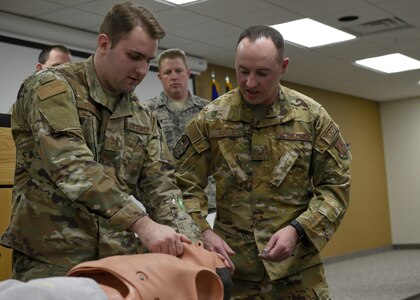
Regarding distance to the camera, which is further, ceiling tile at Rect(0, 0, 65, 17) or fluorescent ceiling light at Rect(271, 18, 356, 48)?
fluorescent ceiling light at Rect(271, 18, 356, 48)

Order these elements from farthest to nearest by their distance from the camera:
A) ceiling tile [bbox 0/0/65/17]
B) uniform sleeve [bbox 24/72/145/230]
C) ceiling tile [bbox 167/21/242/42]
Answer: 1. ceiling tile [bbox 167/21/242/42]
2. ceiling tile [bbox 0/0/65/17]
3. uniform sleeve [bbox 24/72/145/230]

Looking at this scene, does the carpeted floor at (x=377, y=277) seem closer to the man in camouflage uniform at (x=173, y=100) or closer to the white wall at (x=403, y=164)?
the white wall at (x=403, y=164)

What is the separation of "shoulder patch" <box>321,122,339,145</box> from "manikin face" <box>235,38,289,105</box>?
0.25 m

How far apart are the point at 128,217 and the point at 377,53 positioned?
7.30m

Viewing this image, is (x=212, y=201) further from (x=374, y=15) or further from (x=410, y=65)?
(x=410, y=65)

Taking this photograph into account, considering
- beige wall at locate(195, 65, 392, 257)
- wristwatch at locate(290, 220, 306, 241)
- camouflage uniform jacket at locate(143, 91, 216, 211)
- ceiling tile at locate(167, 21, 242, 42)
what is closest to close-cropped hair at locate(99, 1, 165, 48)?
wristwatch at locate(290, 220, 306, 241)

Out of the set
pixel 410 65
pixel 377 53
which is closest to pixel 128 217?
pixel 377 53

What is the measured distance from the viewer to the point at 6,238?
1857mm

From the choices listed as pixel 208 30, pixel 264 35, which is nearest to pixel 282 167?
pixel 264 35

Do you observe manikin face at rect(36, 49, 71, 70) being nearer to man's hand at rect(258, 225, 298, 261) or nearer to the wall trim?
man's hand at rect(258, 225, 298, 261)

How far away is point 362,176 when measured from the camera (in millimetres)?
11898

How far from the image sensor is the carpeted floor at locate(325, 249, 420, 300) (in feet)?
22.2

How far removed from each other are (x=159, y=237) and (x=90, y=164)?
0.93ft

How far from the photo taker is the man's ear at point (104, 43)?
1922 millimetres
